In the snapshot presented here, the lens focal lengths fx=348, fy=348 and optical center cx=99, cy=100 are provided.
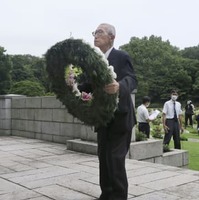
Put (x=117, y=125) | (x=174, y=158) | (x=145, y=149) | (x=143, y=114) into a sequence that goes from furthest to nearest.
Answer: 1. (x=143, y=114)
2. (x=174, y=158)
3. (x=145, y=149)
4. (x=117, y=125)

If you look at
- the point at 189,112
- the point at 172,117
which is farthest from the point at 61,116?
the point at 189,112

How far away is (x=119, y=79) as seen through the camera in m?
3.42

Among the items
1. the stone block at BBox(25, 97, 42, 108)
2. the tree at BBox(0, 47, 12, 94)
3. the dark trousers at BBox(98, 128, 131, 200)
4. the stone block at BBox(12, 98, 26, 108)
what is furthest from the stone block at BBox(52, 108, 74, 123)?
the tree at BBox(0, 47, 12, 94)

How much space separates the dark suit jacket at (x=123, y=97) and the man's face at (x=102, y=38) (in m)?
0.12

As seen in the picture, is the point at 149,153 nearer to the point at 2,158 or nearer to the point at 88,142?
the point at 88,142

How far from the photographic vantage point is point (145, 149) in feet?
22.9

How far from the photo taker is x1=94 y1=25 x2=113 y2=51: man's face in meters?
3.38

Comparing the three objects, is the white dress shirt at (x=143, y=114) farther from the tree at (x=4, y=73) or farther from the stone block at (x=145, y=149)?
the tree at (x=4, y=73)

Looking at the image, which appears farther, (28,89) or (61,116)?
(28,89)

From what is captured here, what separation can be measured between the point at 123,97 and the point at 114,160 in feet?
2.04

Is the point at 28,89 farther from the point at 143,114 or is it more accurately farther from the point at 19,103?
the point at 143,114

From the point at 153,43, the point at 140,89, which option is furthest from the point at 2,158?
the point at 153,43

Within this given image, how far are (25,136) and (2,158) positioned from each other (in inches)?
150

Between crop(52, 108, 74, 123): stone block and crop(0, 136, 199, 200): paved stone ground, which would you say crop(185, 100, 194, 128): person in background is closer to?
crop(52, 108, 74, 123): stone block
